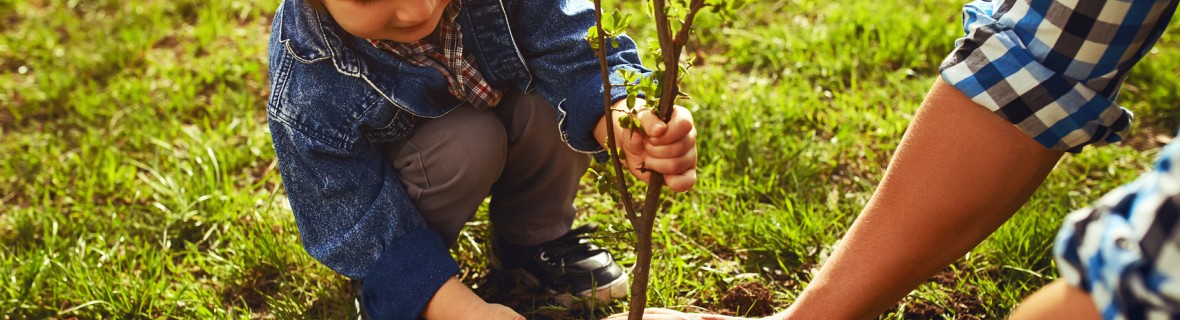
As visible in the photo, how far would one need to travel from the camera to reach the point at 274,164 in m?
2.75

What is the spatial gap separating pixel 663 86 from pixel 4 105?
2.61 meters

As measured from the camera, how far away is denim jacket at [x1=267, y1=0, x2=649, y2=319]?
1846 millimetres

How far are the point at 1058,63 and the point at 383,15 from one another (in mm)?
1011

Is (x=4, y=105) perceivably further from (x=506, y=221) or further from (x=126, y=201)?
(x=506, y=221)

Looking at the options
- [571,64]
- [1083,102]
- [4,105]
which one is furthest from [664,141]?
[4,105]

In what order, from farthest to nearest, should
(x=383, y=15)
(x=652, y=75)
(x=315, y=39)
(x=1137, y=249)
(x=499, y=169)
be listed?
(x=499, y=169) < (x=315, y=39) < (x=383, y=15) < (x=652, y=75) < (x=1137, y=249)

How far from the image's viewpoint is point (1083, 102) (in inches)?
58.1

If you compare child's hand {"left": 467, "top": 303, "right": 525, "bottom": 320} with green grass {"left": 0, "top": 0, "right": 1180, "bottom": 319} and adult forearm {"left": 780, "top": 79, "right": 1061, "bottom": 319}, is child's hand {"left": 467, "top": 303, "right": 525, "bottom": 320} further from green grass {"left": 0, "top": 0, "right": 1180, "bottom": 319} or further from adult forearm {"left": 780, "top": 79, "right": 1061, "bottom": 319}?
adult forearm {"left": 780, "top": 79, "right": 1061, "bottom": 319}

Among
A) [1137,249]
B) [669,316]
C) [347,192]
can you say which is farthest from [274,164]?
[1137,249]

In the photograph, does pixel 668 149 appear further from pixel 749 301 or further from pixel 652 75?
pixel 749 301

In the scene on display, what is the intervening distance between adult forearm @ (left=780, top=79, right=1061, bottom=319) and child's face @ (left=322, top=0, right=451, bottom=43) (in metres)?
0.79

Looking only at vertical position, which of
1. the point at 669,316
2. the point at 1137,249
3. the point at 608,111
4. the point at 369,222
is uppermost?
the point at 1137,249

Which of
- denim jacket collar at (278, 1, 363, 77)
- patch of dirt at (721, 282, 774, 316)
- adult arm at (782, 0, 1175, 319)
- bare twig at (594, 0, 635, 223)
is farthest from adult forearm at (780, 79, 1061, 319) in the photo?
denim jacket collar at (278, 1, 363, 77)

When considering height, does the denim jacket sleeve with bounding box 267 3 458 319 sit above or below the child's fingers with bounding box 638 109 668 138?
below
